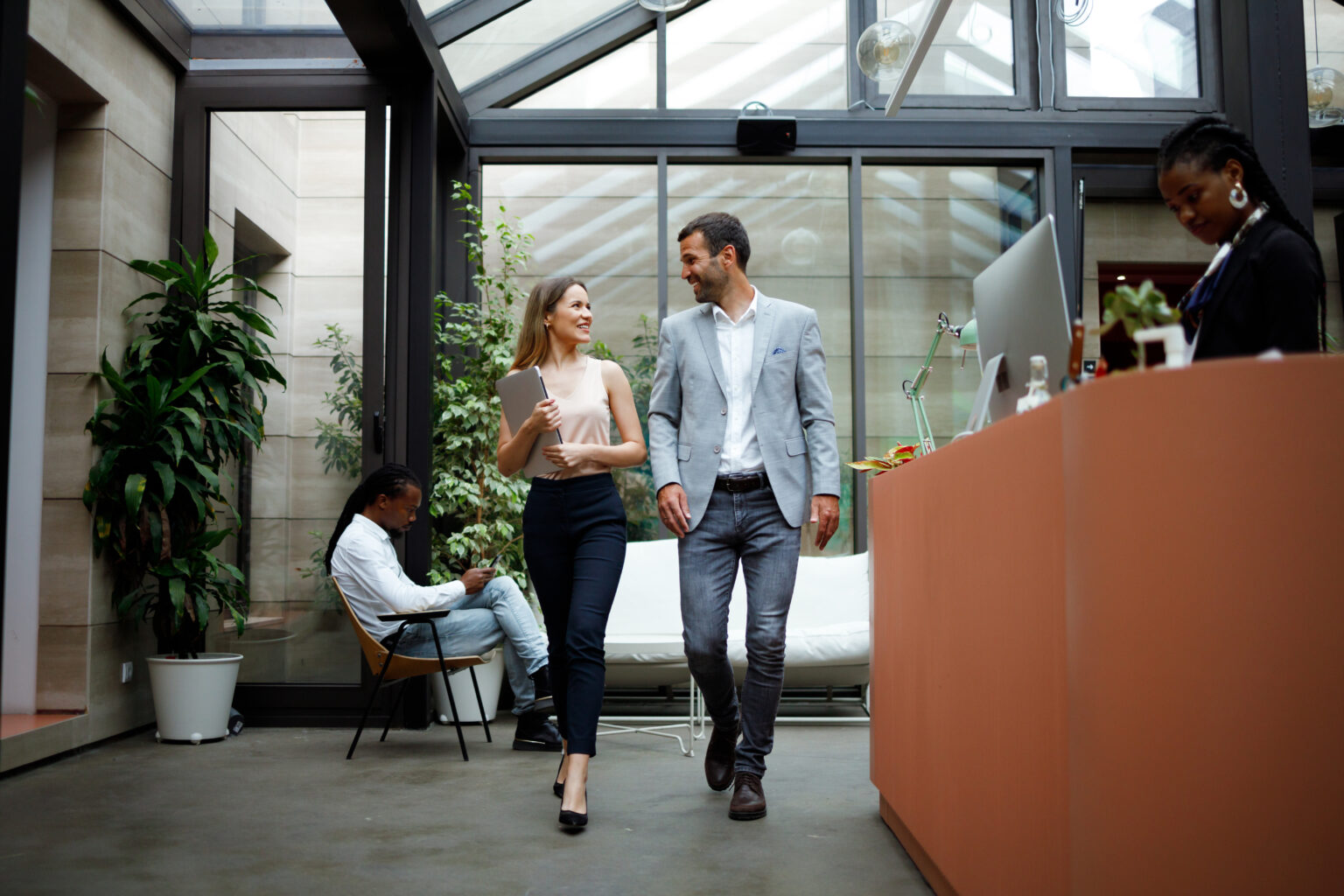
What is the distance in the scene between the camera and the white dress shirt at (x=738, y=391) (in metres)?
3.03

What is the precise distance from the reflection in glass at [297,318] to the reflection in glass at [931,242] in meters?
2.75

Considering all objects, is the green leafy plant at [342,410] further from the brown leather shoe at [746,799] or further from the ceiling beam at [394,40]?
the brown leather shoe at [746,799]

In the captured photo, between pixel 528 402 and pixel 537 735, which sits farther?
pixel 537 735

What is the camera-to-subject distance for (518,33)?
5805 mm

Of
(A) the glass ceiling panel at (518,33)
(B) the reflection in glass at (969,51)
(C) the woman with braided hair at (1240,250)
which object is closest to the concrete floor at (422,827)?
(C) the woman with braided hair at (1240,250)

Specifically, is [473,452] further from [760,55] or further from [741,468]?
[760,55]

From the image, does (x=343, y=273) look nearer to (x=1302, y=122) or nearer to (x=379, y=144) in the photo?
(x=379, y=144)

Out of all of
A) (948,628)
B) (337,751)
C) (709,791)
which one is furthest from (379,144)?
(948,628)

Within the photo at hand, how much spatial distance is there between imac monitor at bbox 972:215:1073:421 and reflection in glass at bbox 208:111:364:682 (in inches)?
129

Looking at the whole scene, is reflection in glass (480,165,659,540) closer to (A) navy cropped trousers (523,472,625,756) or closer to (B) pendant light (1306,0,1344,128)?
(A) navy cropped trousers (523,472,625,756)

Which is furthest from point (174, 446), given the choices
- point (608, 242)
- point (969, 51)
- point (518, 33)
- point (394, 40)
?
point (969, 51)

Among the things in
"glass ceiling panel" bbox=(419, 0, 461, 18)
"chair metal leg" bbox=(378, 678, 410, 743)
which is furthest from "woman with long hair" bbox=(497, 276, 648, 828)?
"glass ceiling panel" bbox=(419, 0, 461, 18)

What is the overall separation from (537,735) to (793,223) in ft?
10.4

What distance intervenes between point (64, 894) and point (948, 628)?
190cm
